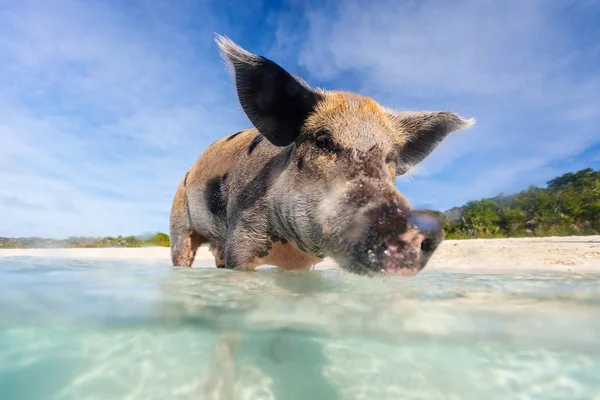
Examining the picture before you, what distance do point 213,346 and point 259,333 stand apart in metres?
Result: 0.66

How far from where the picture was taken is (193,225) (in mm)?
7199

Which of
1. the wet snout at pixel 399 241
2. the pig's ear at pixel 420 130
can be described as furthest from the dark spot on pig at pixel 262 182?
the wet snout at pixel 399 241

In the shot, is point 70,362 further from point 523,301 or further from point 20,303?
point 523,301

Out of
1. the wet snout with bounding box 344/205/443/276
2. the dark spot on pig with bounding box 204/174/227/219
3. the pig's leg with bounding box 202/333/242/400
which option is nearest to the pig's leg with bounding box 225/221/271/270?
the pig's leg with bounding box 202/333/242/400

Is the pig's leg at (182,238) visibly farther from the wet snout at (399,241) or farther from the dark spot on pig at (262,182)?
the wet snout at (399,241)

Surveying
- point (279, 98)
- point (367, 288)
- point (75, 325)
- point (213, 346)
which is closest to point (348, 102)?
point (279, 98)

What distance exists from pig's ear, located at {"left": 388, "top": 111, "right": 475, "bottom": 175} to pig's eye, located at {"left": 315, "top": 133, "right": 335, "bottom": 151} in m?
1.14

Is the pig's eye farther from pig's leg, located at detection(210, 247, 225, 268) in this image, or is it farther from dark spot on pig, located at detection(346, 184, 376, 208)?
pig's leg, located at detection(210, 247, 225, 268)

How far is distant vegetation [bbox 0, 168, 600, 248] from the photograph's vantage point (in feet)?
77.8

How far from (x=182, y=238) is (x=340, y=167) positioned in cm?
376

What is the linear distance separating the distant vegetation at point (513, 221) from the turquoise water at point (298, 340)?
693 inches

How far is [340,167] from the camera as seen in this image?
454 cm

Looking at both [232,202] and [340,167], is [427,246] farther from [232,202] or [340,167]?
[232,202]

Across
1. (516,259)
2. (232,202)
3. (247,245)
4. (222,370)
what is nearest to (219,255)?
(232,202)
